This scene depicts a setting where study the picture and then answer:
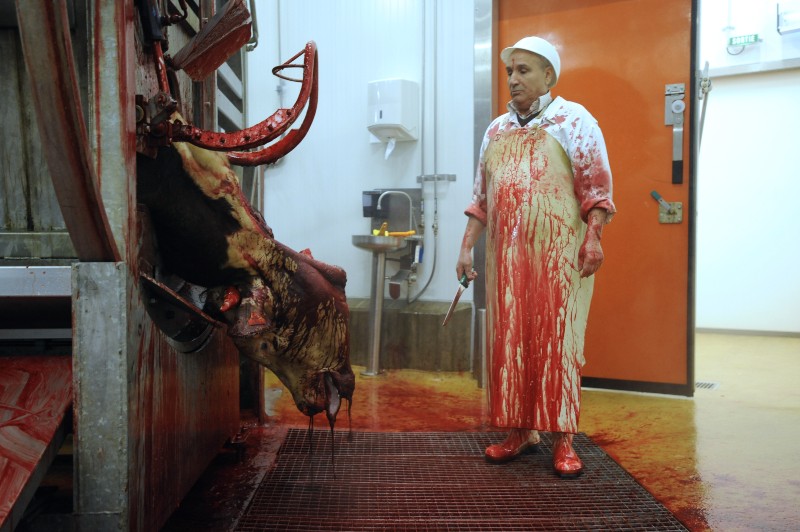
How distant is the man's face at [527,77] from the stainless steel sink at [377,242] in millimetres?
2076

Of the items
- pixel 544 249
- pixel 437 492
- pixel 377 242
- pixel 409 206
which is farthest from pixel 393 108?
pixel 437 492

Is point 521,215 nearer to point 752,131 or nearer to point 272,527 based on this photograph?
point 272,527

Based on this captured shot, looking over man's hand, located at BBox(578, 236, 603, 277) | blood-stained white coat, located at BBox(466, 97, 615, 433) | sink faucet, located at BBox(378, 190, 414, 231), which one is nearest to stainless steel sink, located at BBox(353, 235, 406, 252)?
sink faucet, located at BBox(378, 190, 414, 231)

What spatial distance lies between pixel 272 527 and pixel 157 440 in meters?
0.49

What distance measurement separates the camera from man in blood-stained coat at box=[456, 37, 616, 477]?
2.35m

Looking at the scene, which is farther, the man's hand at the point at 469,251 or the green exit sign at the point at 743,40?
the green exit sign at the point at 743,40

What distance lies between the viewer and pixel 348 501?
81.0 inches

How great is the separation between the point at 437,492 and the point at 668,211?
2.54m

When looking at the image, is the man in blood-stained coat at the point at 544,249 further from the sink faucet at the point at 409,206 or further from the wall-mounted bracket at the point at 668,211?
the sink faucet at the point at 409,206

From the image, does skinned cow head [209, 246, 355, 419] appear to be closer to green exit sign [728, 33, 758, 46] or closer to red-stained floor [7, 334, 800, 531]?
red-stained floor [7, 334, 800, 531]

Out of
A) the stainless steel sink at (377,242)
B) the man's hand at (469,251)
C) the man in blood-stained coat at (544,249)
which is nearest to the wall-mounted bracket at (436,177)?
the stainless steel sink at (377,242)

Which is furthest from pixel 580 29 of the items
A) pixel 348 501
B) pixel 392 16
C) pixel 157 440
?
pixel 157 440

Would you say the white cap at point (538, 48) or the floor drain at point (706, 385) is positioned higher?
the white cap at point (538, 48)

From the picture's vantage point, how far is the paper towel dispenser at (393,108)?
181 inches
